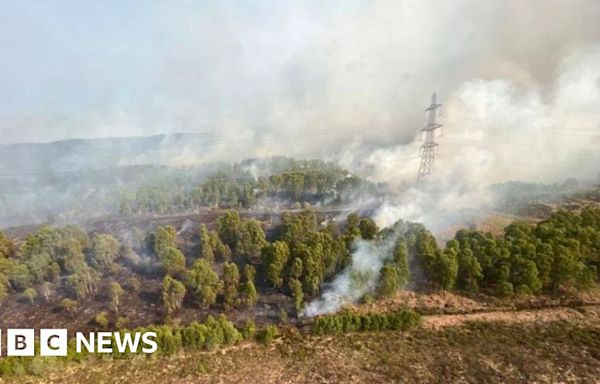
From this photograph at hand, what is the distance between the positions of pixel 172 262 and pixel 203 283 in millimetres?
10625

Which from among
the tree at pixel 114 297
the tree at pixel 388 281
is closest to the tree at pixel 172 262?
the tree at pixel 114 297

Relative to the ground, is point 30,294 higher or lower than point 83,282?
lower

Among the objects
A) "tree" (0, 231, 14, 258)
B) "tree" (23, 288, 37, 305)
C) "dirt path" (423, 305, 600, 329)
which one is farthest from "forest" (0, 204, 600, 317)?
"tree" (0, 231, 14, 258)

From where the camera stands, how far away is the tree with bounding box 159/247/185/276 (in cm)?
6950

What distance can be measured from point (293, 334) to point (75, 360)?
2482 centimetres

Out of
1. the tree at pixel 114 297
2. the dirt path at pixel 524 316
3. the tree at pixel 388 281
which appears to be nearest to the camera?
the dirt path at pixel 524 316

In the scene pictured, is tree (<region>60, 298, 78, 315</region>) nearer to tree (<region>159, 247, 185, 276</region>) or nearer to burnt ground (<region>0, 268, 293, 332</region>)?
burnt ground (<region>0, 268, 293, 332</region>)

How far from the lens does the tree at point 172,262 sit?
228ft

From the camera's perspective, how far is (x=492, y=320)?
186 ft

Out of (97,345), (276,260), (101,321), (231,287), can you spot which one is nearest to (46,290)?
(101,321)

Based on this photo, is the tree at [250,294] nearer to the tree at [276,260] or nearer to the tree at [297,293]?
the tree at [276,260]

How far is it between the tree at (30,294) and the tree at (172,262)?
18.7 metres

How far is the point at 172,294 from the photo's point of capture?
197 feet

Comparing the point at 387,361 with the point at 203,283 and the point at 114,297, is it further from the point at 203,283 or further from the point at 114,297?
the point at 114,297
